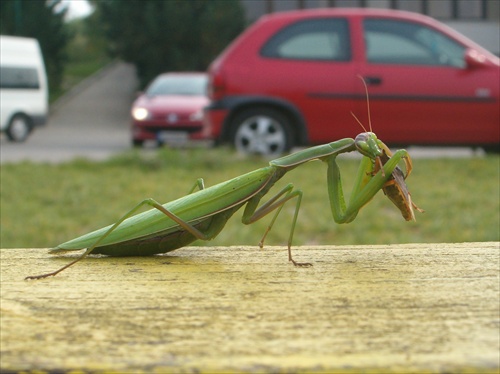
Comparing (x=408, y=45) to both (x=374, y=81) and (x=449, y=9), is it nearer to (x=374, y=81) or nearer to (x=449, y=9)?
(x=374, y=81)

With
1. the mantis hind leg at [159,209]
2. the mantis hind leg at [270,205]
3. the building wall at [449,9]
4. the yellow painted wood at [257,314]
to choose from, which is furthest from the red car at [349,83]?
the building wall at [449,9]

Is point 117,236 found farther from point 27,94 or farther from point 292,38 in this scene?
point 27,94

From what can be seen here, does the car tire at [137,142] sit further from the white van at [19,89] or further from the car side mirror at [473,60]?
the car side mirror at [473,60]

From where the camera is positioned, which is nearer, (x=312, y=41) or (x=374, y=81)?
(x=374, y=81)

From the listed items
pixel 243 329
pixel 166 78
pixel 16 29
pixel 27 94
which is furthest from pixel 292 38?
pixel 16 29

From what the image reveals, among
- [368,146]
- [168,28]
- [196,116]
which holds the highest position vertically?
[168,28]

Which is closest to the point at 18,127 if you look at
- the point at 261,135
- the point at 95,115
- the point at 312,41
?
the point at 261,135

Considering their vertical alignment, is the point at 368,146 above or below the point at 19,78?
above

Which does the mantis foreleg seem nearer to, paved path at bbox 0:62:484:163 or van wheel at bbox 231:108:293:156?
van wheel at bbox 231:108:293:156
